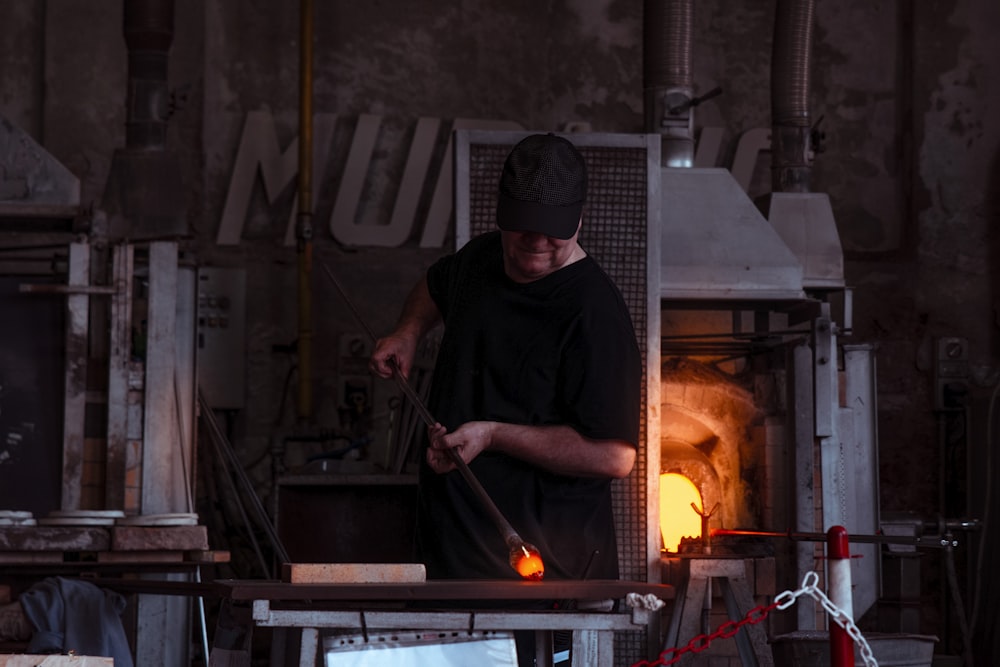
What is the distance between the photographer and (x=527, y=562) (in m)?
2.76

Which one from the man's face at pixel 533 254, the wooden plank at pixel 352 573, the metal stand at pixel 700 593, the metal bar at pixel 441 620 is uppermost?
the man's face at pixel 533 254

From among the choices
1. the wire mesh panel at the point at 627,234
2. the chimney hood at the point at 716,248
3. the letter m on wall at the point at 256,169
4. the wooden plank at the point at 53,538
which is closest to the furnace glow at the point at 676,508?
the chimney hood at the point at 716,248

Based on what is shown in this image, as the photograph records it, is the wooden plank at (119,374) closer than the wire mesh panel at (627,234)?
No

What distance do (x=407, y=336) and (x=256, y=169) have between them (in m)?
4.95

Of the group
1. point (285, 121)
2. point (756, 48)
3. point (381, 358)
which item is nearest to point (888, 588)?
point (756, 48)

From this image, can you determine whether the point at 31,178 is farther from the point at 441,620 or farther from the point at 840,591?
the point at 840,591

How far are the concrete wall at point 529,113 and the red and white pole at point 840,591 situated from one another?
5571 mm

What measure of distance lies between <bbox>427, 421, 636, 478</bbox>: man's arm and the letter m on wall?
17.3 ft

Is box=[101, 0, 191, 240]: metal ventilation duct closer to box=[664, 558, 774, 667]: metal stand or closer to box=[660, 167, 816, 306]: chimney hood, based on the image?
box=[660, 167, 816, 306]: chimney hood

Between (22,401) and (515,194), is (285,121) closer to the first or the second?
(22,401)

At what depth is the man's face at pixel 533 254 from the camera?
121 inches

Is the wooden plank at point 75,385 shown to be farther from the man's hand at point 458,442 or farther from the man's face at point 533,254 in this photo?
the man's hand at point 458,442

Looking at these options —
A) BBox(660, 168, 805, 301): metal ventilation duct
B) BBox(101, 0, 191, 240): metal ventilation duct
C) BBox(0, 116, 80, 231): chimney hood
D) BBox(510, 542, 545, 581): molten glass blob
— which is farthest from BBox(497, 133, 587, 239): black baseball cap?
BBox(101, 0, 191, 240): metal ventilation duct

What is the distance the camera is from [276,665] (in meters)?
3.12
